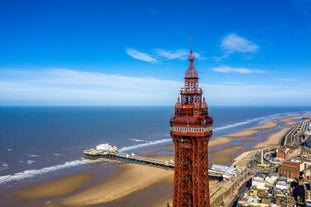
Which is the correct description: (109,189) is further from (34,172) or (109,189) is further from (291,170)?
(291,170)

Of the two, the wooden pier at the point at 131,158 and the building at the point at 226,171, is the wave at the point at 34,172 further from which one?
the building at the point at 226,171

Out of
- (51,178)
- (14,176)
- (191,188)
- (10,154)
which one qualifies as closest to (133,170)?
(51,178)

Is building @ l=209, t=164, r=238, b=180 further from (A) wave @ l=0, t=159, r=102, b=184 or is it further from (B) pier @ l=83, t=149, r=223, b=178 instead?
(A) wave @ l=0, t=159, r=102, b=184

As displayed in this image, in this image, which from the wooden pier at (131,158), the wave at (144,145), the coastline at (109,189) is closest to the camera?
the coastline at (109,189)

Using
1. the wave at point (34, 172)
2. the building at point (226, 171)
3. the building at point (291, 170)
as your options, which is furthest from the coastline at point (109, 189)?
the building at point (291, 170)

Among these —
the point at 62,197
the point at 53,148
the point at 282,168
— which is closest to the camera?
the point at 62,197

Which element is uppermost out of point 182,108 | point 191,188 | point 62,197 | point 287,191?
point 182,108

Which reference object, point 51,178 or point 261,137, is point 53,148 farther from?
point 261,137

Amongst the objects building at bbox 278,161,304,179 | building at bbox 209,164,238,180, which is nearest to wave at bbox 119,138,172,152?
building at bbox 209,164,238,180

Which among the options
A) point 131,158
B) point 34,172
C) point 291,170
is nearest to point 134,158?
point 131,158
